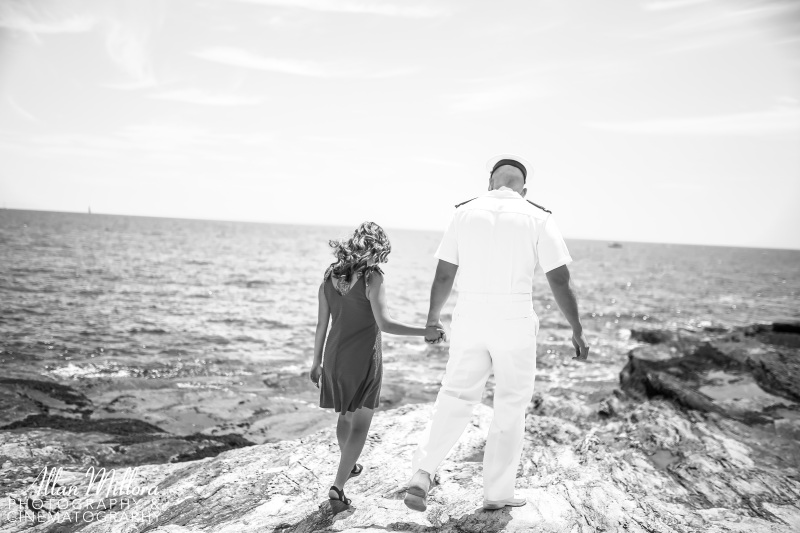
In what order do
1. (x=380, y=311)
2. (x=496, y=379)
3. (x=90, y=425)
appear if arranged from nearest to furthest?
(x=496, y=379)
(x=380, y=311)
(x=90, y=425)

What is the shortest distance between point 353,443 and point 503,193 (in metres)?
2.51

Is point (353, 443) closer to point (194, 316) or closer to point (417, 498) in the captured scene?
point (417, 498)

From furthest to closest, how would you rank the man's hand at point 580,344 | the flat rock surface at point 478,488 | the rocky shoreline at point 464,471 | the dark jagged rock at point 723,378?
the dark jagged rock at point 723,378 < the rocky shoreline at point 464,471 < the flat rock surface at point 478,488 < the man's hand at point 580,344

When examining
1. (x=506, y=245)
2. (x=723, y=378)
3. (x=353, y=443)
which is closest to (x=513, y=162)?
(x=506, y=245)

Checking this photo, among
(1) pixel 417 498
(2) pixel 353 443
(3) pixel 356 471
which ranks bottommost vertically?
(3) pixel 356 471

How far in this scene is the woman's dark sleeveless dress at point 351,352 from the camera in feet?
13.6

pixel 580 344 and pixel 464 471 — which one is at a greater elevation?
pixel 580 344

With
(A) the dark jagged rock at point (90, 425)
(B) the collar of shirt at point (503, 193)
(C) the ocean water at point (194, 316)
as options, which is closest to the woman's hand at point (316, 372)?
(C) the ocean water at point (194, 316)

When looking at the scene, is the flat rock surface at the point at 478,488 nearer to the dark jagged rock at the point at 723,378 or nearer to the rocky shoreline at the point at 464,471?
the rocky shoreline at the point at 464,471

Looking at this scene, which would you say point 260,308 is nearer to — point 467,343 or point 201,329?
point 201,329

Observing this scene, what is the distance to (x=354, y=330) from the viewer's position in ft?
13.6

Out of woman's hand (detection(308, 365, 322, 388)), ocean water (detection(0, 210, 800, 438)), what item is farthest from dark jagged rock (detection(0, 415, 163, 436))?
woman's hand (detection(308, 365, 322, 388))

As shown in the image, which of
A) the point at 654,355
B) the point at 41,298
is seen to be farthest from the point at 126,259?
the point at 654,355

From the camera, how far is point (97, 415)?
9195 mm
